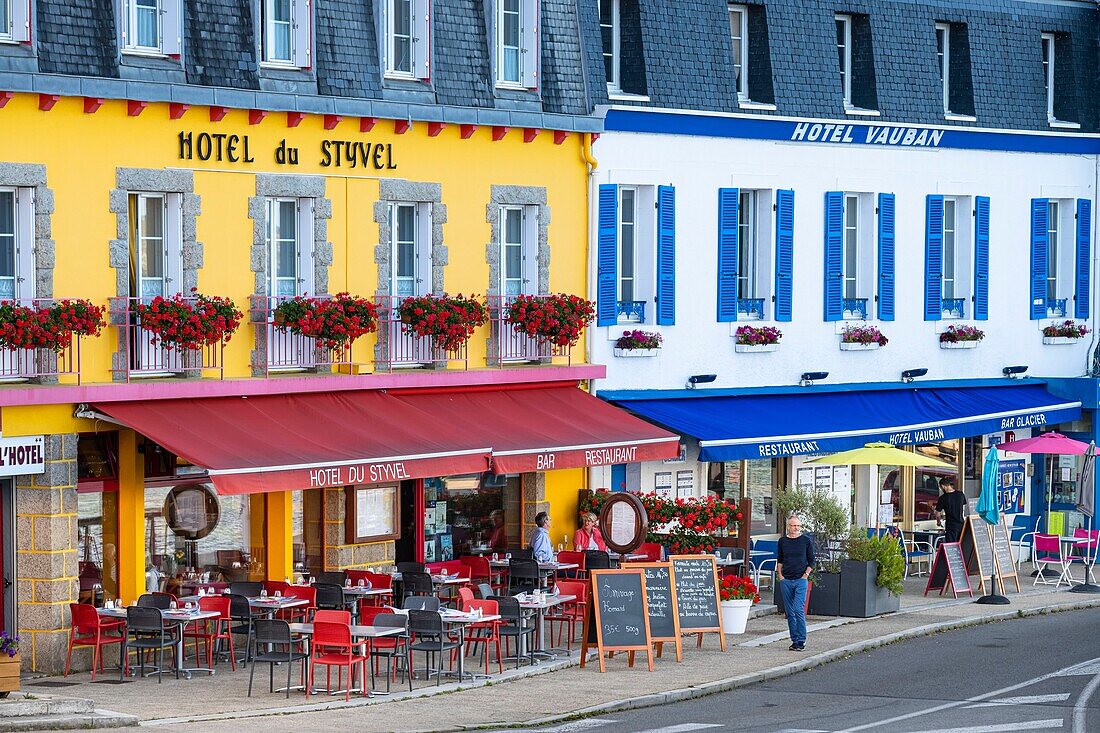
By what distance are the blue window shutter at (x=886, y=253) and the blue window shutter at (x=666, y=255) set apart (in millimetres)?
4394

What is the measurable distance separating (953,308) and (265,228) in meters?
13.5

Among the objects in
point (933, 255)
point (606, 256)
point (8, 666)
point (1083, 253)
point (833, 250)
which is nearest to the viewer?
point (8, 666)

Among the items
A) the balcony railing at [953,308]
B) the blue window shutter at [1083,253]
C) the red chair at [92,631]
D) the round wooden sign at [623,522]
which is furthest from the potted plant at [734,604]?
the blue window shutter at [1083,253]

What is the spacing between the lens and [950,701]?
2089cm

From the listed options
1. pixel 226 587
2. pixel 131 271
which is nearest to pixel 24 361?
pixel 131 271

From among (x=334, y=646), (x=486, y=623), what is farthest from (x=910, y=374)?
(x=334, y=646)

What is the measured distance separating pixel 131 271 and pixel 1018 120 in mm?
16889

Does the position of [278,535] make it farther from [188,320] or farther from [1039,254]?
[1039,254]

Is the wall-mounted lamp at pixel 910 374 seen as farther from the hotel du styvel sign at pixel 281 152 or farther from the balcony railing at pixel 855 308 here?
the hotel du styvel sign at pixel 281 152

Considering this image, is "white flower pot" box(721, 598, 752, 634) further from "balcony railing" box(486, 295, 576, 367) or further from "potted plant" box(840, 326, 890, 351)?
"potted plant" box(840, 326, 890, 351)

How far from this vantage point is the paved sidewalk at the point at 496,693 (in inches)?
780

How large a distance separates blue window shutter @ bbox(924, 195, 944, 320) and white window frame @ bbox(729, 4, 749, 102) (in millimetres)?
4137

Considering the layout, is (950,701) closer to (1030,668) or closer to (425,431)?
(1030,668)

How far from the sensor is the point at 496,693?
2161 cm
